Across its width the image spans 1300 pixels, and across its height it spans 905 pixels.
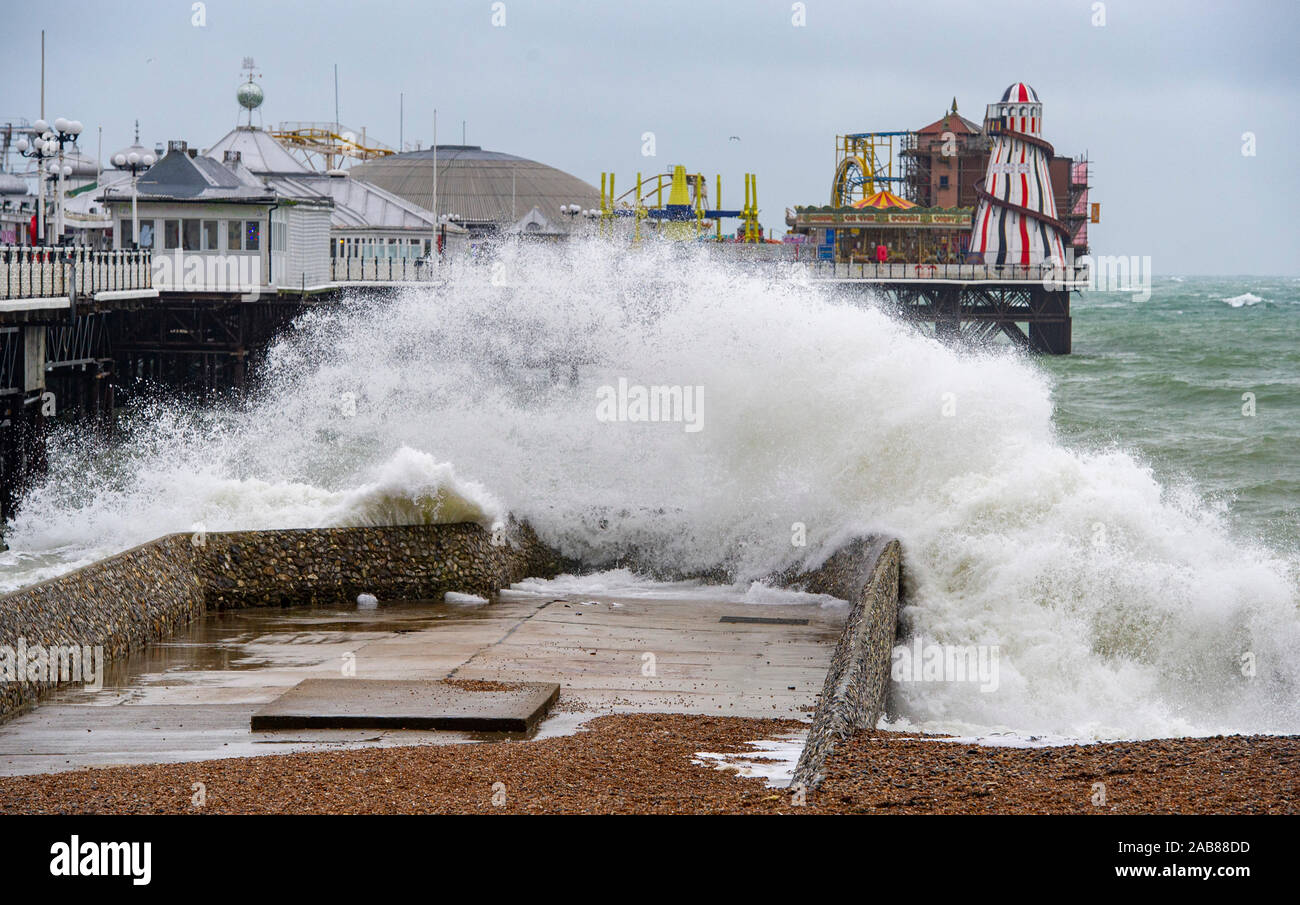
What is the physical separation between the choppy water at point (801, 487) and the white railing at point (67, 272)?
3.41m

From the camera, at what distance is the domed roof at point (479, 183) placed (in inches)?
4259

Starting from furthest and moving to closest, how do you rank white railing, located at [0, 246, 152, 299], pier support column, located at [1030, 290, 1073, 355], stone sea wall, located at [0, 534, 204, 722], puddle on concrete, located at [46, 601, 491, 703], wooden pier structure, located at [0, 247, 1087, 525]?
pier support column, located at [1030, 290, 1073, 355], wooden pier structure, located at [0, 247, 1087, 525], white railing, located at [0, 246, 152, 299], puddle on concrete, located at [46, 601, 491, 703], stone sea wall, located at [0, 534, 204, 722]

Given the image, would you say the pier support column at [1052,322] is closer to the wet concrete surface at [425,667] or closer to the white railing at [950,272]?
the white railing at [950,272]

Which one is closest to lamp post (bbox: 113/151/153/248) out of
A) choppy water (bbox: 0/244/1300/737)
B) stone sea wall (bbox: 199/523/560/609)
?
choppy water (bbox: 0/244/1300/737)

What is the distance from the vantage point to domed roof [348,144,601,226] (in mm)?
108188

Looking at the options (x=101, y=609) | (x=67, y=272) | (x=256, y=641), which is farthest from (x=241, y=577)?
(x=67, y=272)

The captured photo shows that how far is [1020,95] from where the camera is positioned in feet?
272

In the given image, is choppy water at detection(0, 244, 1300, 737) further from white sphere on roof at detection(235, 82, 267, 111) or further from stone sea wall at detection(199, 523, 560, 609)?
white sphere on roof at detection(235, 82, 267, 111)

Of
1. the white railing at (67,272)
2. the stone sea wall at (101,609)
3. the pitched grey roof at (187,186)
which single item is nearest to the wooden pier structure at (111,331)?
the white railing at (67,272)

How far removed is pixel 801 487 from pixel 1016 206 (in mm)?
67664

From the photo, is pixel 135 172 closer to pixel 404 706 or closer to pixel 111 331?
pixel 111 331

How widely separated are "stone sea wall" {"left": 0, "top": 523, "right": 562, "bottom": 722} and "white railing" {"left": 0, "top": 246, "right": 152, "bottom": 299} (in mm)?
11093
